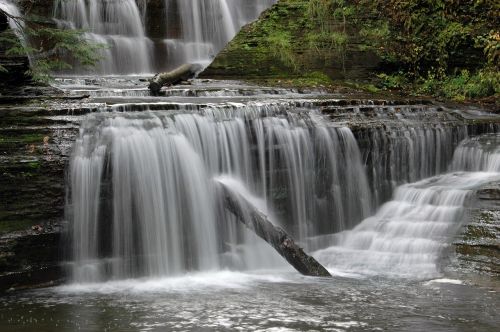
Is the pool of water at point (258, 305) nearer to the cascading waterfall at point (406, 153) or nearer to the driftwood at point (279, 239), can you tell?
the driftwood at point (279, 239)

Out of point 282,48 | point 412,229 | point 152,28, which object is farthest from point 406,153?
point 152,28

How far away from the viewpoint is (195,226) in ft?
27.4

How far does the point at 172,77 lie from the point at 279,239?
601cm

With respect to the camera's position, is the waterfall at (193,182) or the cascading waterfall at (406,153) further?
the cascading waterfall at (406,153)

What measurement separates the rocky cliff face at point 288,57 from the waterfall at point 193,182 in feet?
18.4

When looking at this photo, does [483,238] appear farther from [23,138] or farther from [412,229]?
[23,138]

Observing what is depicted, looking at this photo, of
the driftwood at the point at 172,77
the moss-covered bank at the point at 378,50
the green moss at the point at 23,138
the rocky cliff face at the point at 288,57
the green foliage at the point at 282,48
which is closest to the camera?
the green moss at the point at 23,138

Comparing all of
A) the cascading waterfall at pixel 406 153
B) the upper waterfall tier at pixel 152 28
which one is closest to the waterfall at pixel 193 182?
the cascading waterfall at pixel 406 153

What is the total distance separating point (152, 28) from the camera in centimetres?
1761

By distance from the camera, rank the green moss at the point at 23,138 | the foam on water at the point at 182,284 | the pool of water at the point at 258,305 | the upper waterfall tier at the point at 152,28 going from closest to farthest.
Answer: the pool of water at the point at 258,305 < the foam on water at the point at 182,284 < the green moss at the point at 23,138 < the upper waterfall tier at the point at 152,28

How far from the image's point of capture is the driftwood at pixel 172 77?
11.4 m

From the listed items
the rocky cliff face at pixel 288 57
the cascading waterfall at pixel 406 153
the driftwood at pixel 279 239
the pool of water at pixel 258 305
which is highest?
the rocky cliff face at pixel 288 57

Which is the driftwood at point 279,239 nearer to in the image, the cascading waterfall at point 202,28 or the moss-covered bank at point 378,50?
the moss-covered bank at point 378,50

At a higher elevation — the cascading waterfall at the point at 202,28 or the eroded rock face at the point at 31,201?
the cascading waterfall at the point at 202,28
